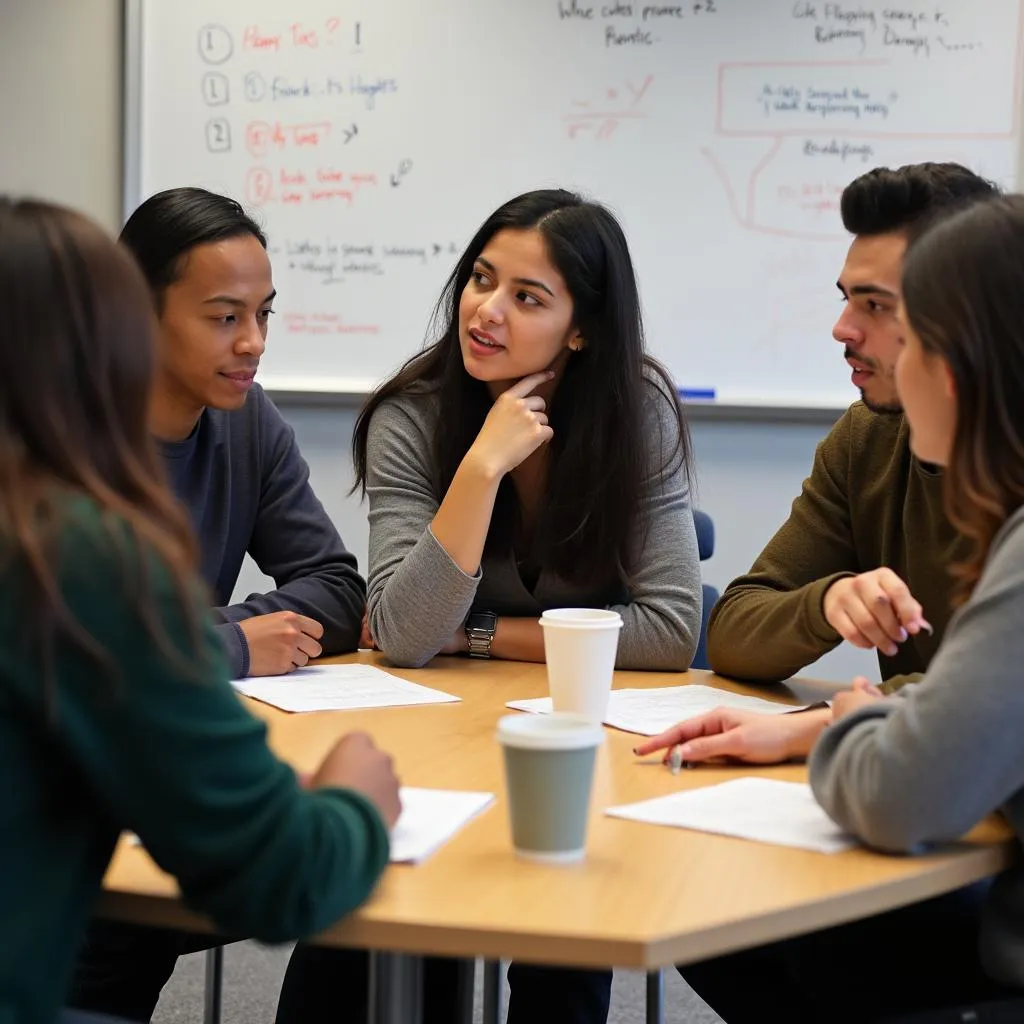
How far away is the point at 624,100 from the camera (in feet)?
10.7

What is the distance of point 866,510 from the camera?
1881 mm

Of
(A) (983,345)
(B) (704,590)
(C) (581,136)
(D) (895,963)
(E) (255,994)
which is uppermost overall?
(C) (581,136)

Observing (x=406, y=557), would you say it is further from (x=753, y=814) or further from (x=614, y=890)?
(x=614, y=890)

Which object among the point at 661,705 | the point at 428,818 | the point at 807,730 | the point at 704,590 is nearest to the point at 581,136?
the point at 704,590

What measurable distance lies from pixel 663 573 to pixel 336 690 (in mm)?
558

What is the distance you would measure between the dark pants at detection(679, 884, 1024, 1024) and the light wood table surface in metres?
0.21

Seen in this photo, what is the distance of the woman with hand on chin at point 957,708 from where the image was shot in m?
1.04

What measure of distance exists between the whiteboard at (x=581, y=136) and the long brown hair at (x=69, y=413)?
2.50 m

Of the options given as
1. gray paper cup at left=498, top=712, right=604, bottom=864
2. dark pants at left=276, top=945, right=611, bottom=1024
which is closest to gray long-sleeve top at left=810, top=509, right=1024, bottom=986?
gray paper cup at left=498, top=712, right=604, bottom=864

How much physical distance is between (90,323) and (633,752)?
0.76m

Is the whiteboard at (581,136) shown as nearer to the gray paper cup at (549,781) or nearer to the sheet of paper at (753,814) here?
the sheet of paper at (753,814)

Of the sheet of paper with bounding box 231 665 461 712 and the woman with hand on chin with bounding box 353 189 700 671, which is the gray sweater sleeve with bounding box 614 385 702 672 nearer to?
the woman with hand on chin with bounding box 353 189 700 671

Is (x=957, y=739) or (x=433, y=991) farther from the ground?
(x=957, y=739)

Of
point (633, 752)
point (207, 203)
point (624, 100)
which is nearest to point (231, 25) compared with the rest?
point (624, 100)
